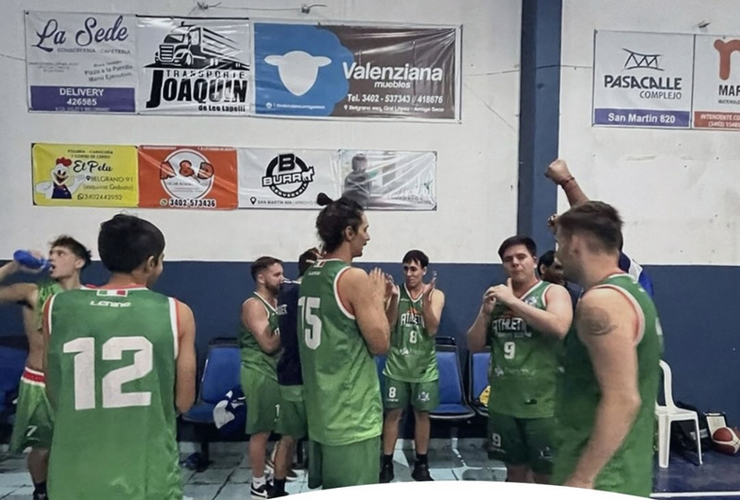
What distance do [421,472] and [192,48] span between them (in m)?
3.68

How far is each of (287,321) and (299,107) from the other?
7.12 ft

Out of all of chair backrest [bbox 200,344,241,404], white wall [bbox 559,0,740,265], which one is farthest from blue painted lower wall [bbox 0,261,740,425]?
chair backrest [bbox 200,344,241,404]

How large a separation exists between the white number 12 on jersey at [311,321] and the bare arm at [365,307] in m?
0.15

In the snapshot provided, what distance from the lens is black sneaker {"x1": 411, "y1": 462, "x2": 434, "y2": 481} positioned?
3.94 metres

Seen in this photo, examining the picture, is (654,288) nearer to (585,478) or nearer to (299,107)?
(299,107)

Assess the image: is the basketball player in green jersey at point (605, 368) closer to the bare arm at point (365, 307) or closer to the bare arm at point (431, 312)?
the bare arm at point (365, 307)

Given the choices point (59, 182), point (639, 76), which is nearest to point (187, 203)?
point (59, 182)

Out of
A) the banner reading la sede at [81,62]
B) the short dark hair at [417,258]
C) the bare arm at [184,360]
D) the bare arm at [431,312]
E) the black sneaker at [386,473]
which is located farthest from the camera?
the banner reading la sede at [81,62]

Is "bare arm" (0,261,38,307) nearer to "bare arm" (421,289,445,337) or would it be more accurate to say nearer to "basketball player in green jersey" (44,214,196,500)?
"basketball player in green jersey" (44,214,196,500)

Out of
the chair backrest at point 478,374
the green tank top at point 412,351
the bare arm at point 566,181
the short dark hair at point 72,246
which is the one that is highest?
the bare arm at point 566,181

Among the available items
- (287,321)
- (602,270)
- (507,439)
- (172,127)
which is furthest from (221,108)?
(602,270)

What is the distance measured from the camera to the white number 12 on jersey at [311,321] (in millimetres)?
2365

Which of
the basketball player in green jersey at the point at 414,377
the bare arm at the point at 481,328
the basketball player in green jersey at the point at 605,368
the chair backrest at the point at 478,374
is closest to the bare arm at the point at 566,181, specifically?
the bare arm at the point at 481,328

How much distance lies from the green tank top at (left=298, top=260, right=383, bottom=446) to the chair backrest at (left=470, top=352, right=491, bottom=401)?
7.62 ft
